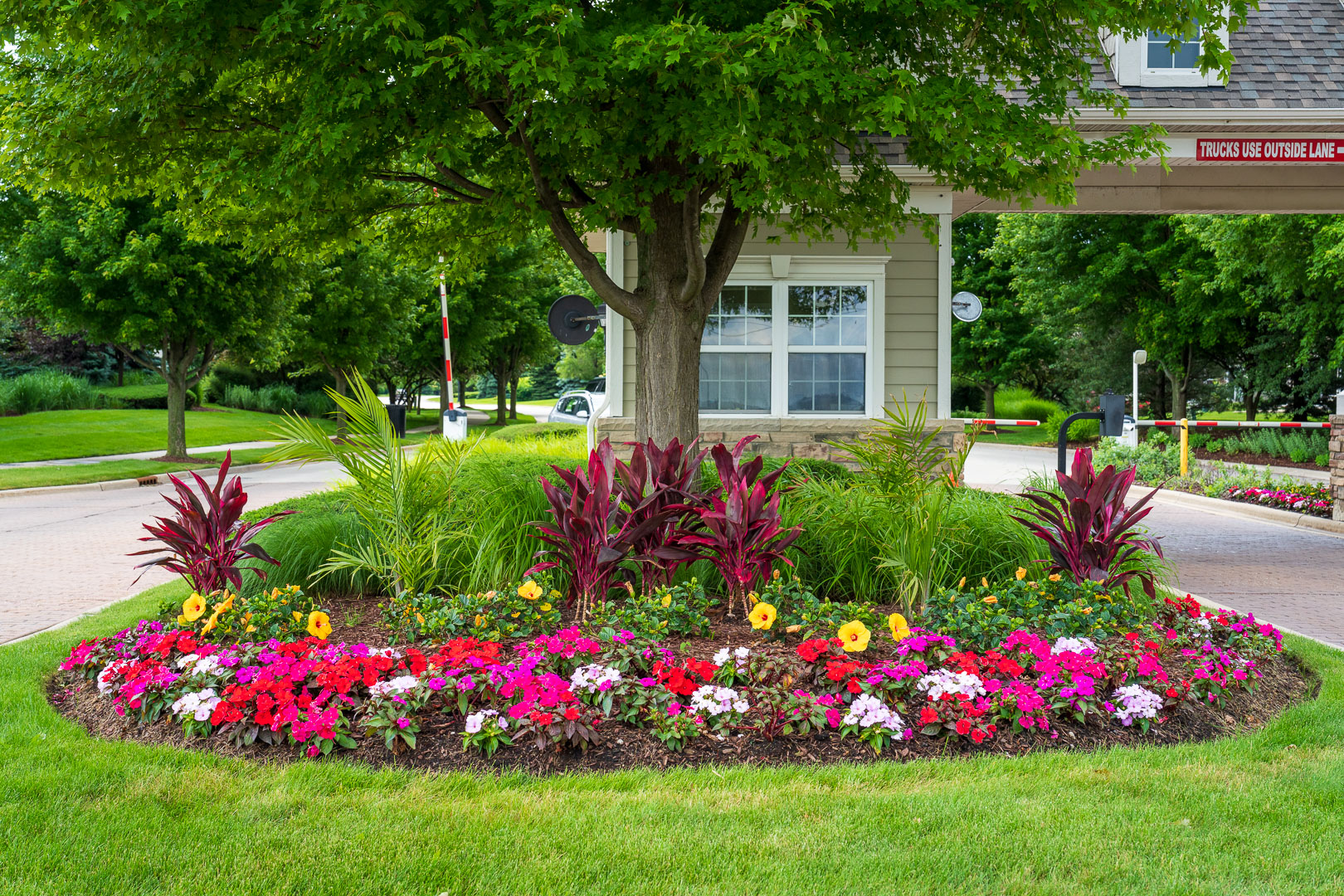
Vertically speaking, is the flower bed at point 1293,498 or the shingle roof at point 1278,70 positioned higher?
the shingle roof at point 1278,70

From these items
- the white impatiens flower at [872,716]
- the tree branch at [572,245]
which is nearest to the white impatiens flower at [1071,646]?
the white impatiens flower at [872,716]

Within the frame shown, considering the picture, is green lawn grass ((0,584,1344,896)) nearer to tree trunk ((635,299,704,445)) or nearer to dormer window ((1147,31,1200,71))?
tree trunk ((635,299,704,445))

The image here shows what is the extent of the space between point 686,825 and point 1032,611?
8.27ft

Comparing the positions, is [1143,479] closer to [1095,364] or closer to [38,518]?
[1095,364]

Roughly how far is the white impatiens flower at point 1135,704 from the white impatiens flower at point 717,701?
5.15 feet

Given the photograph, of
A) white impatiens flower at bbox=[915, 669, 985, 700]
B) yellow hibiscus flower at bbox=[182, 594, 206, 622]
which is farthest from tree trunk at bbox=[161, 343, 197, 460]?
white impatiens flower at bbox=[915, 669, 985, 700]

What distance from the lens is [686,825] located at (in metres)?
3.03

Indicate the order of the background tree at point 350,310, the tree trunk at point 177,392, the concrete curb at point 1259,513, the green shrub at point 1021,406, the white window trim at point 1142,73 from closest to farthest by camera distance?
the white window trim at point 1142,73, the concrete curb at point 1259,513, the tree trunk at point 177,392, the background tree at point 350,310, the green shrub at point 1021,406

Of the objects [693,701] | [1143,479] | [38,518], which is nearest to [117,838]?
[693,701]

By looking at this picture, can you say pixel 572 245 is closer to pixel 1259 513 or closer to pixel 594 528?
pixel 594 528

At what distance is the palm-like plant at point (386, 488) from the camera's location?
17.0ft

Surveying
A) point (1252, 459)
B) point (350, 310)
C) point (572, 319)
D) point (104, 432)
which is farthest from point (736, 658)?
point (104, 432)

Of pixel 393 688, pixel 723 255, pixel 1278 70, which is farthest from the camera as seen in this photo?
pixel 1278 70

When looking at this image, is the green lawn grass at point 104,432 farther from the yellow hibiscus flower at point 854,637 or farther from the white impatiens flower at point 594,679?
the yellow hibiscus flower at point 854,637
